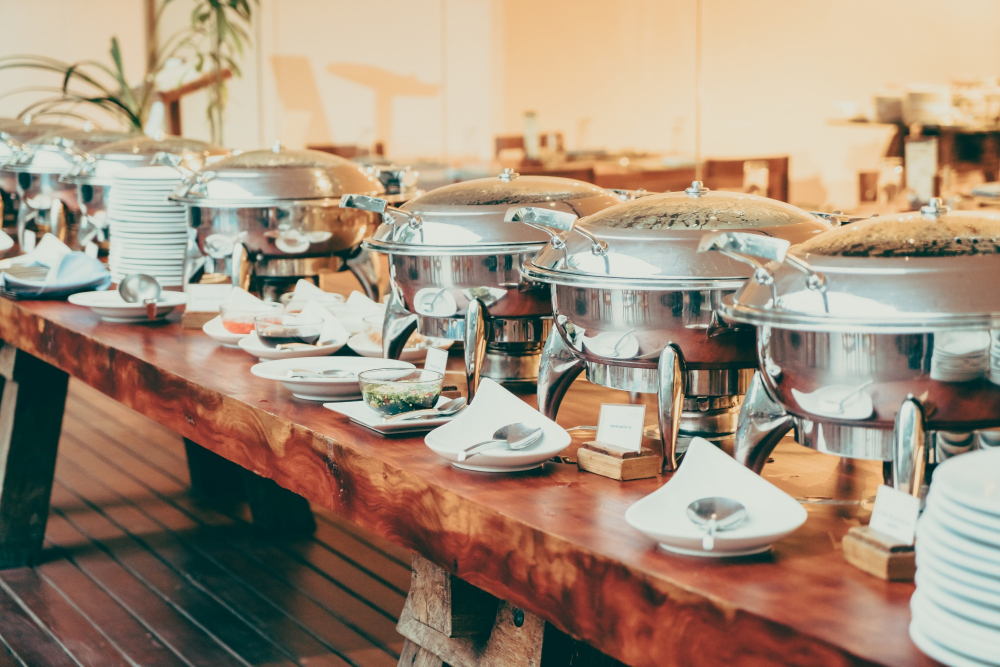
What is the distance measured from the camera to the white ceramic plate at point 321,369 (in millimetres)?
1674

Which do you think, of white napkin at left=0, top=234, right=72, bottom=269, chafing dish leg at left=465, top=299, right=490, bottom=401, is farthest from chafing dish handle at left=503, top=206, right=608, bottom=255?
white napkin at left=0, top=234, right=72, bottom=269

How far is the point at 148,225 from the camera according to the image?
2.75 meters

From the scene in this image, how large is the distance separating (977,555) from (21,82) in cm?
815

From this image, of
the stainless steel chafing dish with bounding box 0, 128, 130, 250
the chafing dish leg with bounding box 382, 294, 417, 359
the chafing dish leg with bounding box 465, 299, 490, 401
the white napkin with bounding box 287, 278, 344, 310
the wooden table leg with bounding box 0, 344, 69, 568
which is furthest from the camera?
the stainless steel chafing dish with bounding box 0, 128, 130, 250

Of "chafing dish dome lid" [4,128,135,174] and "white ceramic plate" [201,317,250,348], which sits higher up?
"chafing dish dome lid" [4,128,135,174]

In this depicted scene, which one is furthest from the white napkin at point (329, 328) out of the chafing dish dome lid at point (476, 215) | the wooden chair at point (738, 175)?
the wooden chair at point (738, 175)

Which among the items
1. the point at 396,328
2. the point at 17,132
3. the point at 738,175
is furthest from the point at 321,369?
the point at 17,132

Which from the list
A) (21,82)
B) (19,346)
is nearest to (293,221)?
(19,346)

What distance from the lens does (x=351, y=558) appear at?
9.49ft

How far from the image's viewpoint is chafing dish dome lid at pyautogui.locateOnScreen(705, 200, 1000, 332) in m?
1.02

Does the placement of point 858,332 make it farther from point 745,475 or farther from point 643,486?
point 643,486

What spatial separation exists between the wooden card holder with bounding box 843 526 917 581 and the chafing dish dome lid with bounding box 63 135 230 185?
7.64 ft

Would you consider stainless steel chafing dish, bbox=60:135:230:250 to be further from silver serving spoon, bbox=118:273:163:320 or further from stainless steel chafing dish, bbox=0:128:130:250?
silver serving spoon, bbox=118:273:163:320

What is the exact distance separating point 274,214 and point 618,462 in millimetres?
1264
